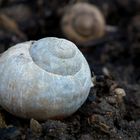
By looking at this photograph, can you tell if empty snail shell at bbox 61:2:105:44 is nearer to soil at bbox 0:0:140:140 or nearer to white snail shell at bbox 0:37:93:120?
soil at bbox 0:0:140:140

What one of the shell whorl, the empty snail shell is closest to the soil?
the empty snail shell

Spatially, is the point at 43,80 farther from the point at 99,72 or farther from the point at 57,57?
the point at 99,72

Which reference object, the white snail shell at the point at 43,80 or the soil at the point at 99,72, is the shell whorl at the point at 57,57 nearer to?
the white snail shell at the point at 43,80

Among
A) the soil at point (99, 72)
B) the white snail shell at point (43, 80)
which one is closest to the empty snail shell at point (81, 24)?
the soil at point (99, 72)

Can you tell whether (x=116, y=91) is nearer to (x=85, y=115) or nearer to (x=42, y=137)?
(x=85, y=115)

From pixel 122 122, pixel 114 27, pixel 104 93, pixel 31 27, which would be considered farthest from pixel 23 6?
pixel 122 122
